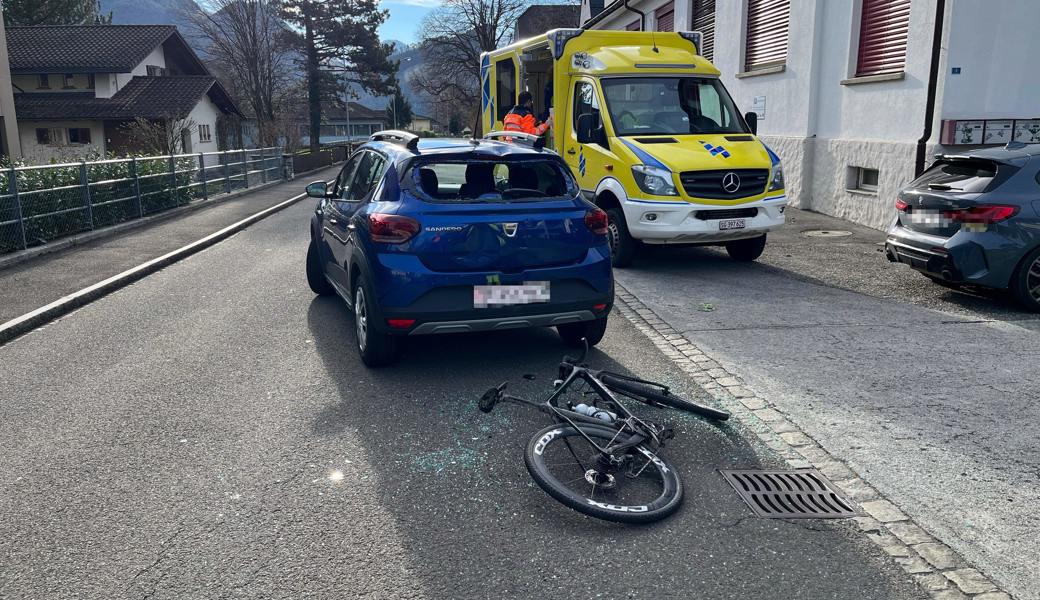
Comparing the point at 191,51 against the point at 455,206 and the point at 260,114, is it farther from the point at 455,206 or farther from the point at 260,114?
the point at 455,206

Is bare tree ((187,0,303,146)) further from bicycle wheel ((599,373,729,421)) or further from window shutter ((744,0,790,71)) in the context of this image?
bicycle wheel ((599,373,729,421))

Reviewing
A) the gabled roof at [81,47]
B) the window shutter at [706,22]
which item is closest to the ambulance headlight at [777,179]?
the window shutter at [706,22]

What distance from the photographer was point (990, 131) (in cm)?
1208

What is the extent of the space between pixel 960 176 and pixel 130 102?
42483mm

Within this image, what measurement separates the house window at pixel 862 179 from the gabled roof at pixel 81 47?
124 feet

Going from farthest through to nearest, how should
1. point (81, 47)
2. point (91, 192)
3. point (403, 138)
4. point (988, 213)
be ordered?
point (81, 47), point (91, 192), point (988, 213), point (403, 138)

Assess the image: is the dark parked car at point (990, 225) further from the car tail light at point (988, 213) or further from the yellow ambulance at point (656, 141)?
the yellow ambulance at point (656, 141)

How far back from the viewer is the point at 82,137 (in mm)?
43031

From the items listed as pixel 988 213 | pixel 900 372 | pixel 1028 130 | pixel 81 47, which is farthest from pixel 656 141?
pixel 81 47

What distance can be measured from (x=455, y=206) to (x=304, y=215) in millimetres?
13702

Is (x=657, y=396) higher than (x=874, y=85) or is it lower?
lower

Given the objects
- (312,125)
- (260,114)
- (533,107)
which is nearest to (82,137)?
(260,114)

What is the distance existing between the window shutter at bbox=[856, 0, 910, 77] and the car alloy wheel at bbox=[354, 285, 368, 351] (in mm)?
10644

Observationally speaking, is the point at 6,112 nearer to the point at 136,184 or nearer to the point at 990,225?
the point at 136,184
